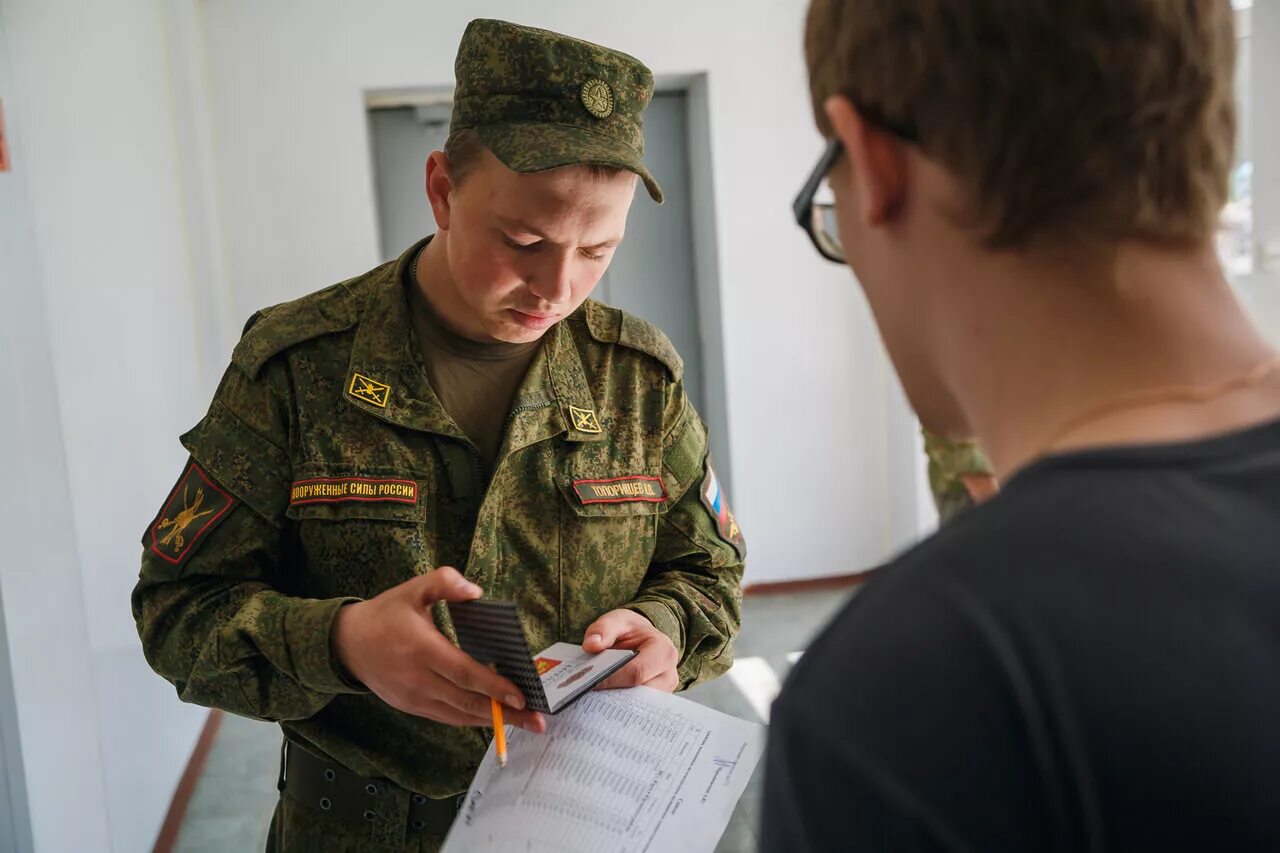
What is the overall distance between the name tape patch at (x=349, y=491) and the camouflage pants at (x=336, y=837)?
0.36 metres

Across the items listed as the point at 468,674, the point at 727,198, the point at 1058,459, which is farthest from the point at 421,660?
the point at 727,198

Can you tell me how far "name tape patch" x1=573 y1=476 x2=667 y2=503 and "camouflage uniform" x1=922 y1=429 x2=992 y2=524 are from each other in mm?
341

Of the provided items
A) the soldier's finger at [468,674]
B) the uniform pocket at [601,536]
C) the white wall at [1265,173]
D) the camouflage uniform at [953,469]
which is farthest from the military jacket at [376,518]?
the white wall at [1265,173]

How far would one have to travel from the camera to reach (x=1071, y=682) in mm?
367

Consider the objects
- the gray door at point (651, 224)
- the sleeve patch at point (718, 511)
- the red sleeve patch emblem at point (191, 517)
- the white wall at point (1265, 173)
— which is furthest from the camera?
the gray door at point (651, 224)

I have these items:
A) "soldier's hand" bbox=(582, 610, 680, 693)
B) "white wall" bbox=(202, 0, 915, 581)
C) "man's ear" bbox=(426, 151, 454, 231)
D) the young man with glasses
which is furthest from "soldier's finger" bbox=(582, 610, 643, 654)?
"white wall" bbox=(202, 0, 915, 581)

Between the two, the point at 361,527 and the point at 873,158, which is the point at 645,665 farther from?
the point at 873,158

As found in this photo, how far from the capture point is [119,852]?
2.14 meters

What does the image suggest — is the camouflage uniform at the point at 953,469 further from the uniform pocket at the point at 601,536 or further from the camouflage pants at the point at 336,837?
the camouflage pants at the point at 336,837

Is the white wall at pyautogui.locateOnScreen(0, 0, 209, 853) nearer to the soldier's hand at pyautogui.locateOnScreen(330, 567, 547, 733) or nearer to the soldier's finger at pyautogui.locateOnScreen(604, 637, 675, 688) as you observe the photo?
the soldier's hand at pyautogui.locateOnScreen(330, 567, 547, 733)

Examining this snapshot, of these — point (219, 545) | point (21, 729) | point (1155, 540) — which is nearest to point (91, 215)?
point (21, 729)

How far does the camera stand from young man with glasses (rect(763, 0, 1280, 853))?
1.19ft

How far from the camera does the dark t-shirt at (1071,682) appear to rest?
0.36 m

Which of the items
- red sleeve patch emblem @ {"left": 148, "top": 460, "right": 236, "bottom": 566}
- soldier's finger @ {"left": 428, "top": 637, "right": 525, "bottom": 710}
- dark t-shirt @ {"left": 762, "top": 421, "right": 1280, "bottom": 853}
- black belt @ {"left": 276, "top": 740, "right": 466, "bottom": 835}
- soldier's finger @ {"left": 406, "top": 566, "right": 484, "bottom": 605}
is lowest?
black belt @ {"left": 276, "top": 740, "right": 466, "bottom": 835}
